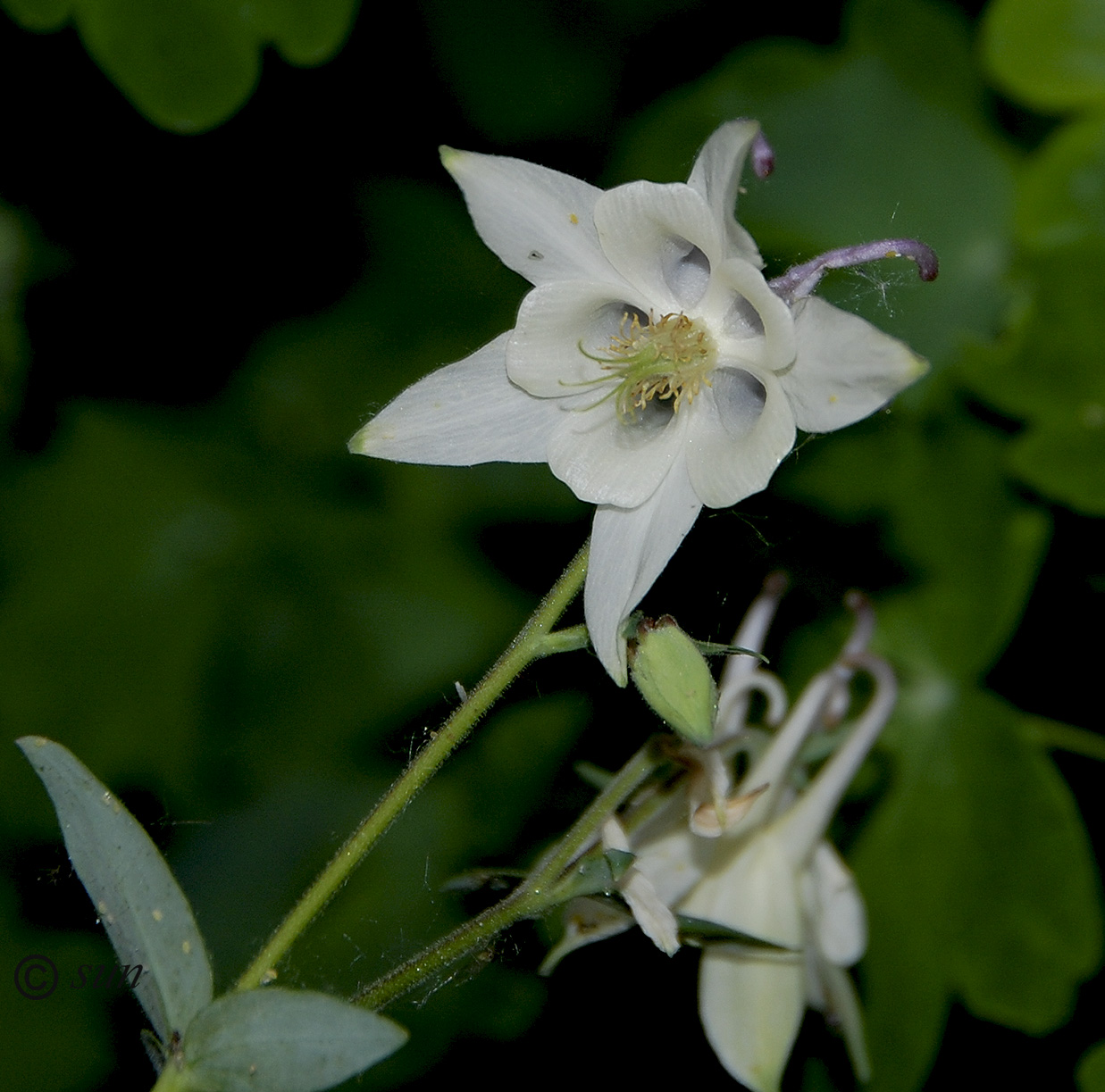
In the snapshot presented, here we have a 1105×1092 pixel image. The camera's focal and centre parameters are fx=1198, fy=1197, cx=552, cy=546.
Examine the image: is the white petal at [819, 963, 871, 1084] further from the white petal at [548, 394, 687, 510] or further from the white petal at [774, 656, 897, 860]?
the white petal at [548, 394, 687, 510]

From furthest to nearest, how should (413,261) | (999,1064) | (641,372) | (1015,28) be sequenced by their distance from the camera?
(413,261), (999,1064), (1015,28), (641,372)

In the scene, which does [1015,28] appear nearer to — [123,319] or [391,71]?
[391,71]

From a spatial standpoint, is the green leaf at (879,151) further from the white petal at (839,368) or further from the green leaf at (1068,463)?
the white petal at (839,368)

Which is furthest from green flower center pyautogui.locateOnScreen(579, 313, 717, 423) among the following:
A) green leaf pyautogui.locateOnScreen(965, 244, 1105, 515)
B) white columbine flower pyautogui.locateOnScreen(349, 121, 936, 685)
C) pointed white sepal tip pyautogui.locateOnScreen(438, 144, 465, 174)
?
green leaf pyautogui.locateOnScreen(965, 244, 1105, 515)

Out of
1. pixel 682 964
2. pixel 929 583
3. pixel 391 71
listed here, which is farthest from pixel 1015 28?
pixel 682 964

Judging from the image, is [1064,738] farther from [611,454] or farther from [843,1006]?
[611,454]

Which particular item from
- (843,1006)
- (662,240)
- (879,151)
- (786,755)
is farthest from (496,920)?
(879,151)
